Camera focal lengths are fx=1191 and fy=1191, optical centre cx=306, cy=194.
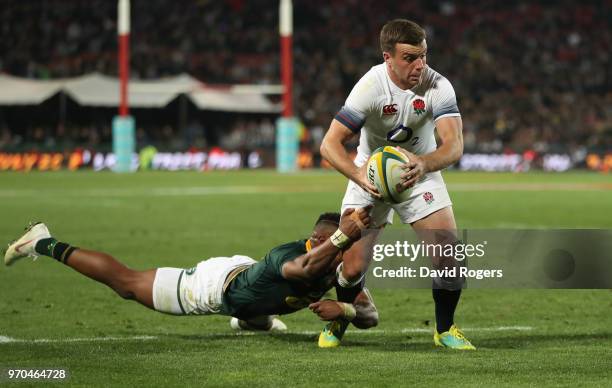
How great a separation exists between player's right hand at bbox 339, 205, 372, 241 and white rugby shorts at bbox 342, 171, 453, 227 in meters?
0.61

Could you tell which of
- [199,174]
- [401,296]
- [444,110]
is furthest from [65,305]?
[199,174]

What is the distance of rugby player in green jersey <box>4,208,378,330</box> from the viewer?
712 cm

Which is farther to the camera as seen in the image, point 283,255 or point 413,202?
point 413,202

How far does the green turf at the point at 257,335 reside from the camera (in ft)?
20.9

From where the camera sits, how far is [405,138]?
7746 millimetres

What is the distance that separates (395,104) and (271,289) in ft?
4.62

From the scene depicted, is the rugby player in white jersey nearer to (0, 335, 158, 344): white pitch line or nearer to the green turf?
the green turf

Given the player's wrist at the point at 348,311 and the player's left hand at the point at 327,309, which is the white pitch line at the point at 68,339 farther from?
the player's wrist at the point at 348,311

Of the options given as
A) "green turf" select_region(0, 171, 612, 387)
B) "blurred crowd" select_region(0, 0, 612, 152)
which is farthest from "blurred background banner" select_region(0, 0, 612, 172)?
"green turf" select_region(0, 171, 612, 387)

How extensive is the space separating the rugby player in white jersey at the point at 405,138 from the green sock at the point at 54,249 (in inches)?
72.9

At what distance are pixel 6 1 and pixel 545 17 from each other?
2082 cm

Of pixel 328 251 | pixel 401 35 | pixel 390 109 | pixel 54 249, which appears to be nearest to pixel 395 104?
pixel 390 109

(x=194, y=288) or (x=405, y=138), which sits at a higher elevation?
(x=405, y=138)

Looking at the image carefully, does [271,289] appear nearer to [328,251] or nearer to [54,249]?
[328,251]
